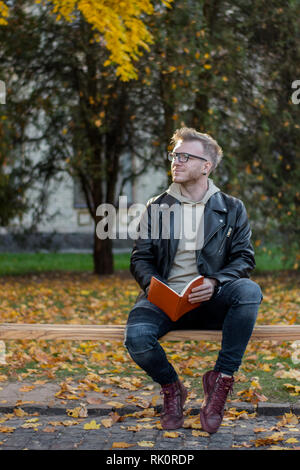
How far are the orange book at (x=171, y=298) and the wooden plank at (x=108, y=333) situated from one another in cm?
19

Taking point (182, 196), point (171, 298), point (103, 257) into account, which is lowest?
point (103, 257)

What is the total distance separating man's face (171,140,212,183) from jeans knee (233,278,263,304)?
72cm

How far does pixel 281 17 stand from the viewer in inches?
468

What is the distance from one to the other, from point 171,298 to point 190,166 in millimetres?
839

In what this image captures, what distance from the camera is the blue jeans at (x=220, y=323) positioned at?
423 cm

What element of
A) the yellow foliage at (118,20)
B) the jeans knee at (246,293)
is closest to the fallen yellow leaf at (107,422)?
the jeans knee at (246,293)

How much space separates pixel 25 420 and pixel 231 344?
1.38 meters

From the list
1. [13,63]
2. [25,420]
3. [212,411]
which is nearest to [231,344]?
[212,411]

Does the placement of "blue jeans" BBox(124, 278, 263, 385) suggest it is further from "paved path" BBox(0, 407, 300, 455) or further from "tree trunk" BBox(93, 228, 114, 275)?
"tree trunk" BBox(93, 228, 114, 275)

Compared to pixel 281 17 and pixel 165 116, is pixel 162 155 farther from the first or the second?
pixel 281 17

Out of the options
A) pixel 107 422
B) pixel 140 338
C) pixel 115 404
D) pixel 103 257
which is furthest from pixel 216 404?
Answer: pixel 103 257

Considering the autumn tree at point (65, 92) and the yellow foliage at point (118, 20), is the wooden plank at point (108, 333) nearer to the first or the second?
the yellow foliage at point (118, 20)

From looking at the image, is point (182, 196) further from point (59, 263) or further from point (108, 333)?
point (59, 263)

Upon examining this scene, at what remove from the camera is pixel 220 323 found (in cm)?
448
